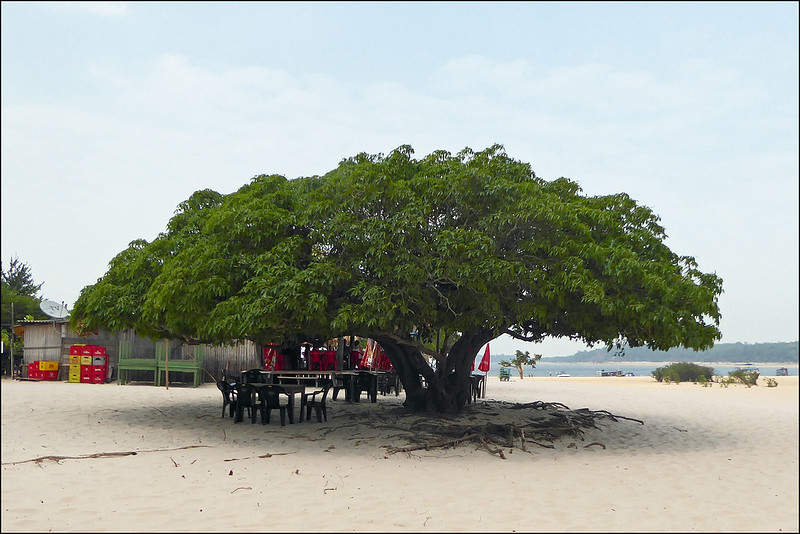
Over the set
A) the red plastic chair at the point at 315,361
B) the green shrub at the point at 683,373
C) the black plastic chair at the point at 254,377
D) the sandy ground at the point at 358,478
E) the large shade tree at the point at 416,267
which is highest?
the large shade tree at the point at 416,267

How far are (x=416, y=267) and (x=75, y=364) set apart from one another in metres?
17.4

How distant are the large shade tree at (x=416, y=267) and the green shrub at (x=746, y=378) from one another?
25928mm

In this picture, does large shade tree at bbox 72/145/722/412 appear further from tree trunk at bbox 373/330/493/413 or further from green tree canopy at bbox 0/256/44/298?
green tree canopy at bbox 0/256/44/298

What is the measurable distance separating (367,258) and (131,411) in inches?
315

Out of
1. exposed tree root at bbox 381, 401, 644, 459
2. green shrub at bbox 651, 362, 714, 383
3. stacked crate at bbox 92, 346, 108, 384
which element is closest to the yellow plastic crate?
stacked crate at bbox 92, 346, 108, 384

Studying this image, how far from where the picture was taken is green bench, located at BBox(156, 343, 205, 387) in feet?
76.9

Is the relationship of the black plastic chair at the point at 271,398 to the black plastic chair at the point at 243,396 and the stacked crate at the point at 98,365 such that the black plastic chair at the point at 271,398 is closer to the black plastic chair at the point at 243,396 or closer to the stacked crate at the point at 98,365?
the black plastic chair at the point at 243,396

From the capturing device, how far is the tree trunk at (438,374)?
49.3ft

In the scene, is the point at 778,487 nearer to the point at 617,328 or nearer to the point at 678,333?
the point at 678,333

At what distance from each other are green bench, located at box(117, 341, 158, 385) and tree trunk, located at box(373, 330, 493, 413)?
11.8 m

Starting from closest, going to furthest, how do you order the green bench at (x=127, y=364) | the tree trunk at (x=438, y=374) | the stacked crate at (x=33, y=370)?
the tree trunk at (x=438, y=374) < the green bench at (x=127, y=364) < the stacked crate at (x=33, y=370)

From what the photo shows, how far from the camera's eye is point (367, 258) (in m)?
11.7

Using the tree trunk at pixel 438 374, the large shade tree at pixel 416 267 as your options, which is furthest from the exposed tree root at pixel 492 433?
the large shade tree at pixel 416 267

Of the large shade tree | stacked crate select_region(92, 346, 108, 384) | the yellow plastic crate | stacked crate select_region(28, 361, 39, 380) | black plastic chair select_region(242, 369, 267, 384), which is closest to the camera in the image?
the large shade tree
